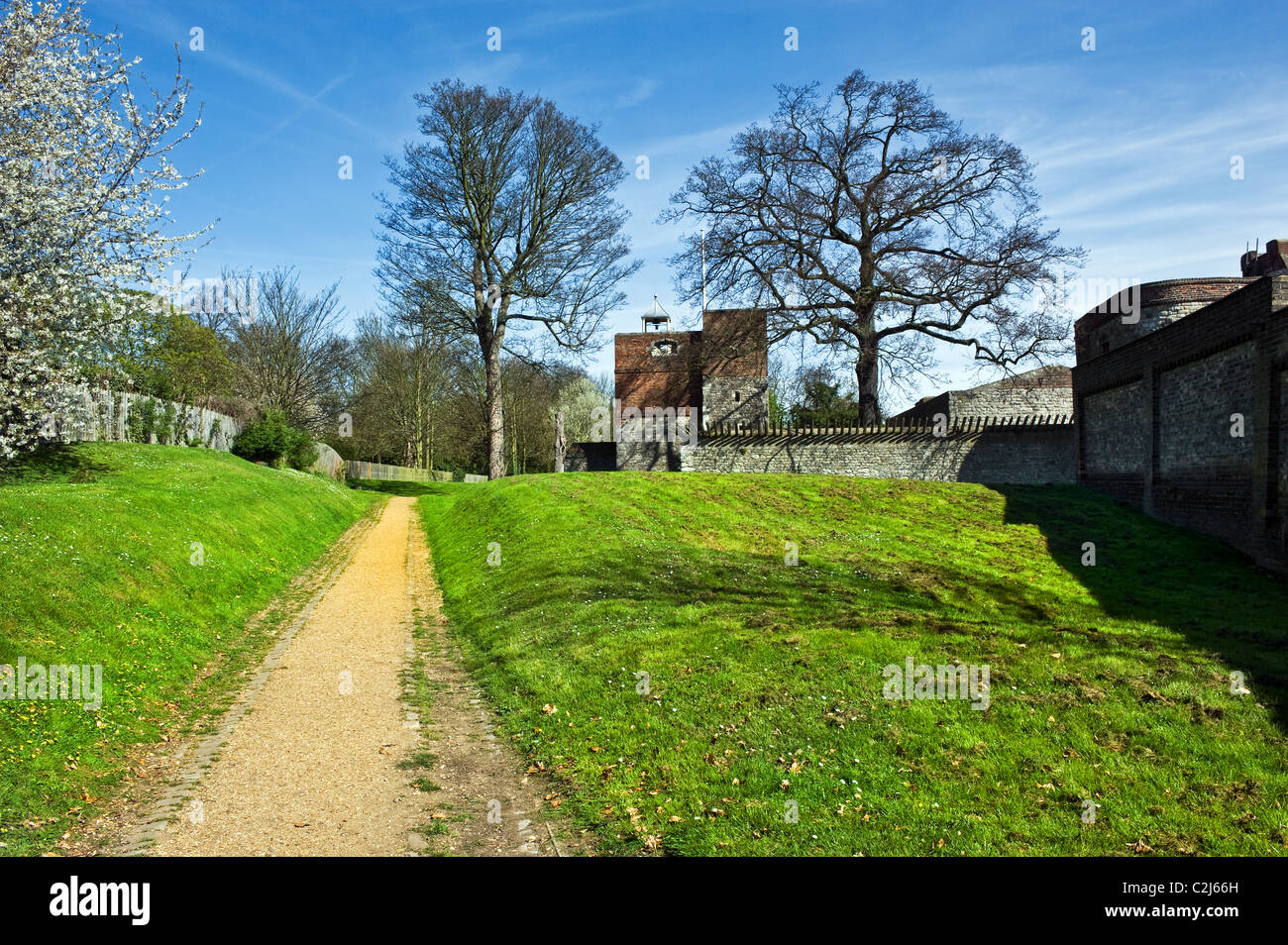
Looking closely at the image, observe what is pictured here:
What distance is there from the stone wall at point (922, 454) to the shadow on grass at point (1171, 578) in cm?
375

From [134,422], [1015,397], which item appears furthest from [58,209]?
[1015,397]

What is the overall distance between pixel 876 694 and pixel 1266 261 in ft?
117

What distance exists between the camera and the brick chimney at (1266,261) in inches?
1244

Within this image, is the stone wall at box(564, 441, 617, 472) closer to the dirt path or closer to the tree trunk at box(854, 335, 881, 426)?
the tree trunk at box(854, 335, 881, 426)

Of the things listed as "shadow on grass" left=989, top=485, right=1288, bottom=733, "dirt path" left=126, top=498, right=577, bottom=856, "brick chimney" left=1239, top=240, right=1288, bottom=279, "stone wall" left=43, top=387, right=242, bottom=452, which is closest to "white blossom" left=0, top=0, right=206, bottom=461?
"stone wall" left=43, top=387, right=242, bottom=452

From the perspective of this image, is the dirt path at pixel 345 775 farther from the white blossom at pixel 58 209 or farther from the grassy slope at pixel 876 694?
the white blossom at pixel 58 209

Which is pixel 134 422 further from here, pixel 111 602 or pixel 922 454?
pixel 922 454

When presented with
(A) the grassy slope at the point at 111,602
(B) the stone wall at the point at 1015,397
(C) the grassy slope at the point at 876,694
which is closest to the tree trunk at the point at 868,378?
(B) the stone wall at the point at 1015,397

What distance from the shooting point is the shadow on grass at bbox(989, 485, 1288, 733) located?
10.1 metres

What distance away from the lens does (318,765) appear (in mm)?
7762

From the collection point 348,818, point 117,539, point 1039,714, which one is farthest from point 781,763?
point 117,539

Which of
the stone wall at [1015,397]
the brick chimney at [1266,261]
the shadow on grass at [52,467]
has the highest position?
the brick chimney at [1266,261]

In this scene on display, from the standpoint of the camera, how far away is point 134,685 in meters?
9.47
